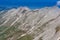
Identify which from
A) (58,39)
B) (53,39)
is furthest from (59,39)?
(53,39)

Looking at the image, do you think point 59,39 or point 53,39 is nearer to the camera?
point 59,39

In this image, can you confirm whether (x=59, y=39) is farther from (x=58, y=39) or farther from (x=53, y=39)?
(x=53, y=39)

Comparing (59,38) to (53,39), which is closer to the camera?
(59,38)

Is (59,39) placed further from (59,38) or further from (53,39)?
(53,39)

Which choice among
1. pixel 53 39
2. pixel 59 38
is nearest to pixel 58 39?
pixel 59 38

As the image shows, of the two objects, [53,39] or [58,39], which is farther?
[53,39]
